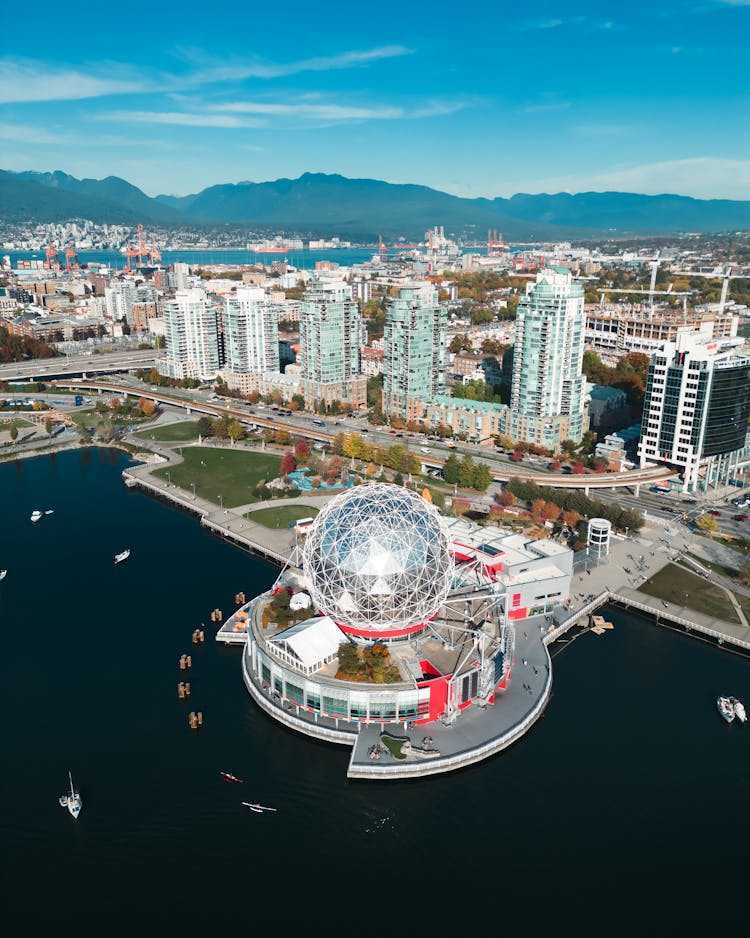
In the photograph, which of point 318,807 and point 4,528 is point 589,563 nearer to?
point 318,807

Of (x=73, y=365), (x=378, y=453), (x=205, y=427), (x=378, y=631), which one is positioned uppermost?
(x=378, y=631)

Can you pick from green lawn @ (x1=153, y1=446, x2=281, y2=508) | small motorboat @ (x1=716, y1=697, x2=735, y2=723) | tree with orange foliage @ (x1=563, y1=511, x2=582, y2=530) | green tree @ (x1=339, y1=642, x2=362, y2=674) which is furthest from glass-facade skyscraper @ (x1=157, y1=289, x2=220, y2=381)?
small motorboat @ (x1=716, y1=697, x2=735, y2=723)

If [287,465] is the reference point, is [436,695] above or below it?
above

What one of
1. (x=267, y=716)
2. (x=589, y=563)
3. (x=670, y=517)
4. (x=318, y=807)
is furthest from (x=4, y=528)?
Answer: (x=670, y=517)

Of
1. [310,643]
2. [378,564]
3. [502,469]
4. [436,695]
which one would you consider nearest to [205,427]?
[502,469]

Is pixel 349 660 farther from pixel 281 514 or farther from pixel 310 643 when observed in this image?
pixel 281 514

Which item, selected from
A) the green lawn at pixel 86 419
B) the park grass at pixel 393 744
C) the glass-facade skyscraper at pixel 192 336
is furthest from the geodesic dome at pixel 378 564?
the glass-facade skyscraper at pixel 192 336

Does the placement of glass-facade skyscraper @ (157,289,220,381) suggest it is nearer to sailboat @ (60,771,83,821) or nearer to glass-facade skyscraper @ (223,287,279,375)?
glass-facade skyscraper @ (223,287,279,375)
